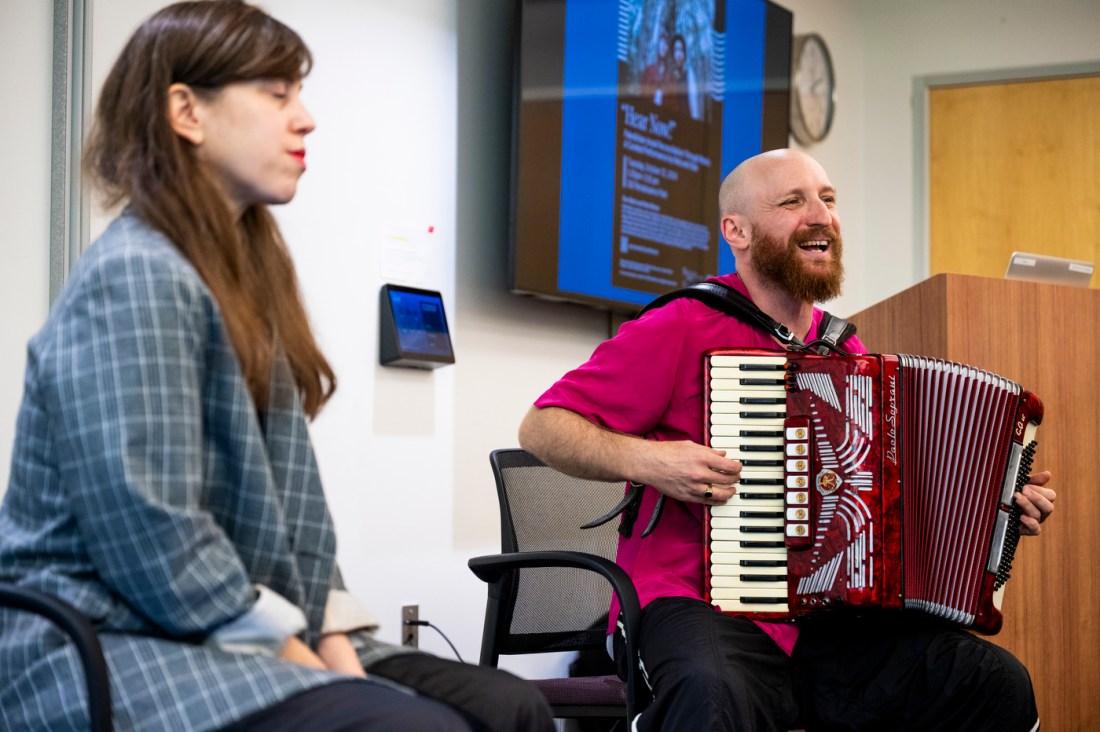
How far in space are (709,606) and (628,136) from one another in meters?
2.04

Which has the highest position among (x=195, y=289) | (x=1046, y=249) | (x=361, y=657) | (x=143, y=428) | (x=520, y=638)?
(x=1046, y=249)

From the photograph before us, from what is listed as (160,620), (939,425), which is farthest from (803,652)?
(160,620)

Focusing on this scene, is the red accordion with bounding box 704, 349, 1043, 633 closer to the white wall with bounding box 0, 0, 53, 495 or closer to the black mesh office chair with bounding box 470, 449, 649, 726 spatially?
the black mesh office chair with bounding box 470, 449, 649, 726

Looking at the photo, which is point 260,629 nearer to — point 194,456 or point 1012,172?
point 194,456

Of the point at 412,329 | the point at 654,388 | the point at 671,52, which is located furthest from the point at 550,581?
the point at 671,52

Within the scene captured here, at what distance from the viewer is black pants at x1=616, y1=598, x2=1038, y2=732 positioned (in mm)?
1896

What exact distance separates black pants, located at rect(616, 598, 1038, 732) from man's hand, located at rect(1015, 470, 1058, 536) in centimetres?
22

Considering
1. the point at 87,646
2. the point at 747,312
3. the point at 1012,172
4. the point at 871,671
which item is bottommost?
the point at 871,671

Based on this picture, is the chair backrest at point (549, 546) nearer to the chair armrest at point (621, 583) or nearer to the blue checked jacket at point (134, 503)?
the chair armrest at point (621, 583)

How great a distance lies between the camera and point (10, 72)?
2252 mm

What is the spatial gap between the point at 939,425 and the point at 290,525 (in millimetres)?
1163

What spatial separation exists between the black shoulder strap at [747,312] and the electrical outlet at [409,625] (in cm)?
124

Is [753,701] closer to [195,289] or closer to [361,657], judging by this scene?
[361,657]

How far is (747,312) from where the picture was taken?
7.09 feet
